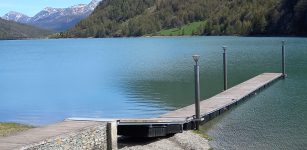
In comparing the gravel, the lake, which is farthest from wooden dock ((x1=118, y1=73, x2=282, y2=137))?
the lake

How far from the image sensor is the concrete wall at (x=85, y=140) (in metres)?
17.5

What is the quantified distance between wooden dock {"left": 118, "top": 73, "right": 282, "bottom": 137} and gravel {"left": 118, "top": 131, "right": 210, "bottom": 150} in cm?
31

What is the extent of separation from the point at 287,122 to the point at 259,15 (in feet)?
571

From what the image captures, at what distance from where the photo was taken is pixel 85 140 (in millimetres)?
19359

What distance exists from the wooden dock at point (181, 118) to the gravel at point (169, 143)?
313 mm

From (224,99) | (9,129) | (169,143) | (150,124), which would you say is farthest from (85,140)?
(224,99)

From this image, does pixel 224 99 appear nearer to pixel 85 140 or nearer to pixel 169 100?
pixel 169 100

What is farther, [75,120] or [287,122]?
[287,122]

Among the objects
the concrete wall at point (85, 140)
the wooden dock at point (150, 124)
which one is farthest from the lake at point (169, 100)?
the concrete wall at point (85, 140)

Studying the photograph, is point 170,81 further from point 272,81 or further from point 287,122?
point 287,122

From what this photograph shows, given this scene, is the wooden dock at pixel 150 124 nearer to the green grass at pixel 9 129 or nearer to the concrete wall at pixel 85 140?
the concrete wall at pixel 85 140

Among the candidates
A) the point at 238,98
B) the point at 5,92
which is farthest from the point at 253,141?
the point at 5,92

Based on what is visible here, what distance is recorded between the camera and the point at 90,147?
19578 mm

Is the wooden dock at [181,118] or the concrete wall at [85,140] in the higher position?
the concrete wall at [85,140]
